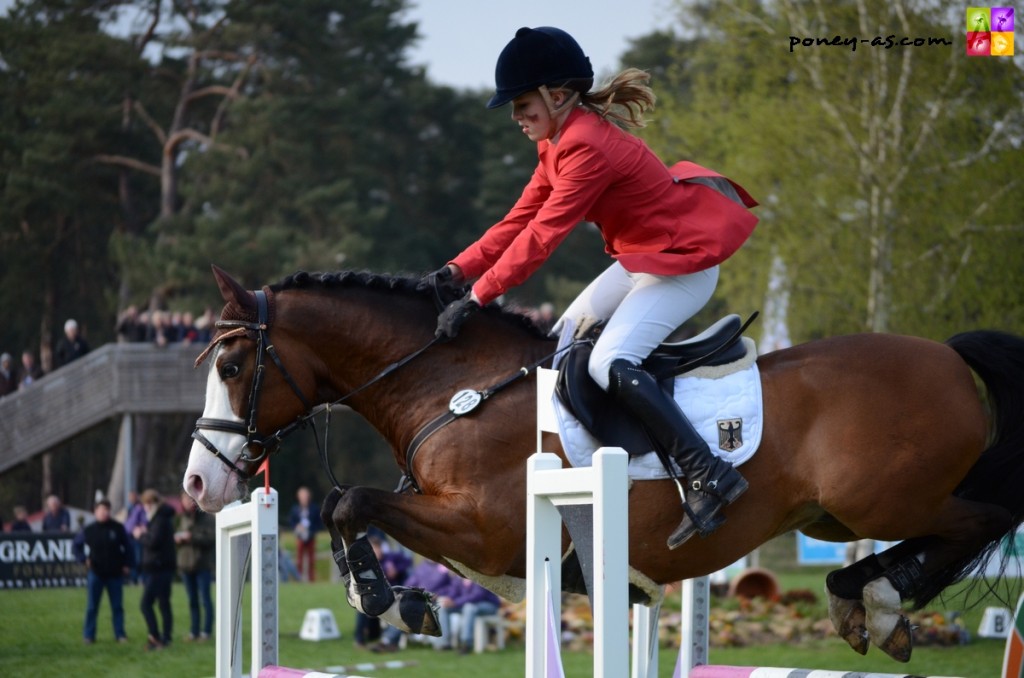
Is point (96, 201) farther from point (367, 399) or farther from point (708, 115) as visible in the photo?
point (367, 399)

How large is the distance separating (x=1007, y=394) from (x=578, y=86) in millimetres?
2245

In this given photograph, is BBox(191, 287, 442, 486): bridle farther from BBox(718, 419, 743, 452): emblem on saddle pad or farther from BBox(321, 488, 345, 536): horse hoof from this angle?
BBox(718, 419, 743, 452): emblem on saddle pad

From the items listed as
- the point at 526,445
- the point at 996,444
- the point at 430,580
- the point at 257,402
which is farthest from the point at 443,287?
the point at 430,580

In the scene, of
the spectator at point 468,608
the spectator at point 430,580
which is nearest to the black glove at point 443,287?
the spectator at point 430,580

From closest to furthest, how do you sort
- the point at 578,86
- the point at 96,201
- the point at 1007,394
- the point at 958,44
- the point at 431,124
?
1. the point at 578,86
2. the point at 1007,394
3. the point at 958,44
4. the point at 96,201
5. the point at 431,124

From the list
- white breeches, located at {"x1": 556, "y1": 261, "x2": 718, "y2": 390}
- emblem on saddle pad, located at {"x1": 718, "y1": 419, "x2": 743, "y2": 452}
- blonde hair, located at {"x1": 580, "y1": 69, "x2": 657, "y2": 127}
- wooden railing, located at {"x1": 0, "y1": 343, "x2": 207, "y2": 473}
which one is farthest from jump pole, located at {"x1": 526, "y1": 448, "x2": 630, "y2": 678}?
wooden railing, located at {"x1": 0, "y1": 343, "x2": 207, "y2": 473}

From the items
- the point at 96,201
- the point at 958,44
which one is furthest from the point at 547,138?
the point at 96,201

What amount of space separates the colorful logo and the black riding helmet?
1320 cm

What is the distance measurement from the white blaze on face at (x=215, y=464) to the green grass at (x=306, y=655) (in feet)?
21.2

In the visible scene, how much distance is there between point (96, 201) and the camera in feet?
113

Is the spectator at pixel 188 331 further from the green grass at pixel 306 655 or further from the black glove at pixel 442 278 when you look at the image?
the black glove at pixel 442 278

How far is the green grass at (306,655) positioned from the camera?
11.2m

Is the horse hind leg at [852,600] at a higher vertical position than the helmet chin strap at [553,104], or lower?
lower

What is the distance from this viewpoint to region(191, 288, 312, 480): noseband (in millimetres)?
4914
